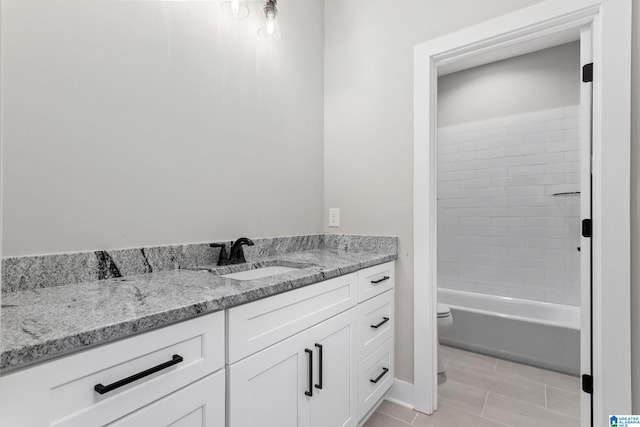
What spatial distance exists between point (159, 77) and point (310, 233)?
1226 mm

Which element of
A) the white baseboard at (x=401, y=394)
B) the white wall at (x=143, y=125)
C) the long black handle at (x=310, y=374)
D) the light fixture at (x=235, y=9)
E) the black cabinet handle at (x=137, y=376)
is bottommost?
the white baseboard at (x=401, y=394)

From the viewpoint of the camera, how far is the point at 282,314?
43.2 inches

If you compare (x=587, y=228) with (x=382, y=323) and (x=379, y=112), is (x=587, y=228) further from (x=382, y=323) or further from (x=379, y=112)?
(x=379, y=112)

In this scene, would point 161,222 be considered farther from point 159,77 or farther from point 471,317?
point 471,317

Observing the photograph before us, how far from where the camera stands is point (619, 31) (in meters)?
1.35

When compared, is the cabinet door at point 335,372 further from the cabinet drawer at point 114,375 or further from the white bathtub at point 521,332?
the white bathtub at point 521,332

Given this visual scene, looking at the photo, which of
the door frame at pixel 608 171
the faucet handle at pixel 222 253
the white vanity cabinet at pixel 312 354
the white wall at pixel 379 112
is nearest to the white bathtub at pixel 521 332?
the door frame at pixel 608 171

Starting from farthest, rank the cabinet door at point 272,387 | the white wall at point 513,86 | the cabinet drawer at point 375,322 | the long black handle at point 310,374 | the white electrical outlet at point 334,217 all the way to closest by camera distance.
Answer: the white wall at point 513,86 < the white electrical outlet at point 334,217 < the cabinet drawer at point 375,322 < the long black handle at point 310,374 < the cabinet door at point 272,387

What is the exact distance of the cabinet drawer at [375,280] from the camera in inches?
61.8

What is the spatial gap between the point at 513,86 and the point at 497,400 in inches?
101

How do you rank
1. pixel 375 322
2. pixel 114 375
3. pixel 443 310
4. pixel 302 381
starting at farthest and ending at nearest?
pixel 443 310, pixel 375 322, pixel 302 381, pixel 114 375

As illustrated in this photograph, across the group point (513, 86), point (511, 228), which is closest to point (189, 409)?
point (511, 228)

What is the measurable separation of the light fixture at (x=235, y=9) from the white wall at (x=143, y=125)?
43mm

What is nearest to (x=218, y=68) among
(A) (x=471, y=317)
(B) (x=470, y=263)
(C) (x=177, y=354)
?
(C) (x=177, y=354)
